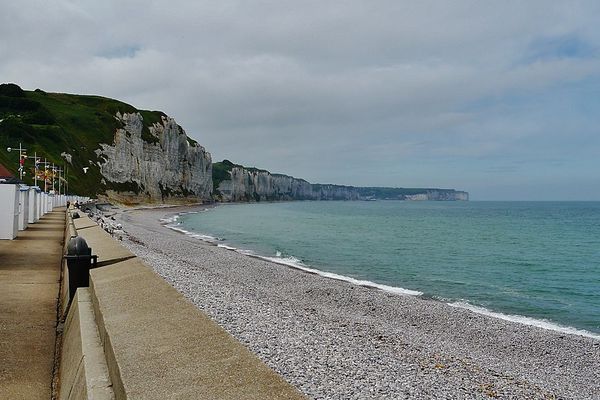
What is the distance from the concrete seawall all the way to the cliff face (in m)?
113

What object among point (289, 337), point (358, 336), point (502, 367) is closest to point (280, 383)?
point (289, 337)

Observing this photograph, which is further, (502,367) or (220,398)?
(502,367)

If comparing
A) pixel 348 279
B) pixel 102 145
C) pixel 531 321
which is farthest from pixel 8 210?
Result: pixel 102 145

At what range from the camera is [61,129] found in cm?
10444

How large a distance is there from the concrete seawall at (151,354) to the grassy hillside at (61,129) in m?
73.7

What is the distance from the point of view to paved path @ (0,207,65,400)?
218 inches

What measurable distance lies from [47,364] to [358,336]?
27.0ft

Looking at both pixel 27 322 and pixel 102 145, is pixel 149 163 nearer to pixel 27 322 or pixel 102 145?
pixel 102 145

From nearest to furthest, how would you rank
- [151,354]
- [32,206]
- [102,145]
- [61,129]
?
[151,354] < [32,206] < [61,129] < [102,145]

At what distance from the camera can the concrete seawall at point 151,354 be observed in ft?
11.6

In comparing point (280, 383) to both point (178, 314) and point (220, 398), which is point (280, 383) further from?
point (178, 314)

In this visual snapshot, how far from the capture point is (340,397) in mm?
7645

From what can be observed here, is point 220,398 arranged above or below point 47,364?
above

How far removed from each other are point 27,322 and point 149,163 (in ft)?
424
